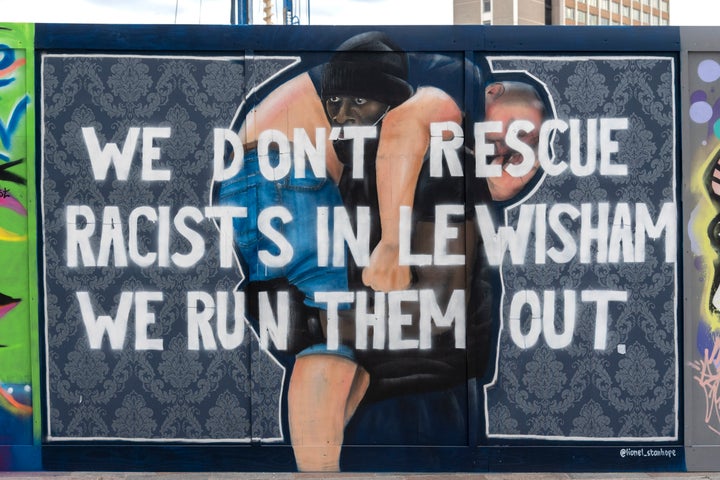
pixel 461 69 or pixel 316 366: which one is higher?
pixel 461 69

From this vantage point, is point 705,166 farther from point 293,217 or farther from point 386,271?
point 293,217

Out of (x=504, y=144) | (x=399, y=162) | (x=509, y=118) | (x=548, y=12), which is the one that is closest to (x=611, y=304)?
(x=504, y=144)

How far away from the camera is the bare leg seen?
197 inches

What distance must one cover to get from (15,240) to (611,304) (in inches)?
152

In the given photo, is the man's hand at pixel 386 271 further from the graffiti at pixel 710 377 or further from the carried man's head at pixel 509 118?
the graffiti at pixel 710 377

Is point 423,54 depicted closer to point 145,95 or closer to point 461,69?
point 461,69

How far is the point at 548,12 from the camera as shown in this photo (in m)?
93.9

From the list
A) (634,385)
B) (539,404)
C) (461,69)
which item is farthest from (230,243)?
(634,385)

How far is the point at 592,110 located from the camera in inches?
196

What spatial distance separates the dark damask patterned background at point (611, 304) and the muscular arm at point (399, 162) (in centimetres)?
49

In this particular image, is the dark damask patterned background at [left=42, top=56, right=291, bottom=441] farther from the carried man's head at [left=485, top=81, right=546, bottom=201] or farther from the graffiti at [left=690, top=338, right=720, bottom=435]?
the graffiti at [left=690, top=338, right=720, bottom=435]

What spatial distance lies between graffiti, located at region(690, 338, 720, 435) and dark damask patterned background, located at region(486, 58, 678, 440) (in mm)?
172

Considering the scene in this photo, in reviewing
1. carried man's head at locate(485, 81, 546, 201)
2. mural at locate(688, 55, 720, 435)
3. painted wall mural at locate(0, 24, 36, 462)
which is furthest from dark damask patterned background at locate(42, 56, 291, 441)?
mural at locate(688, 55, 720, 435)

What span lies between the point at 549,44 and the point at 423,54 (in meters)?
0.80
